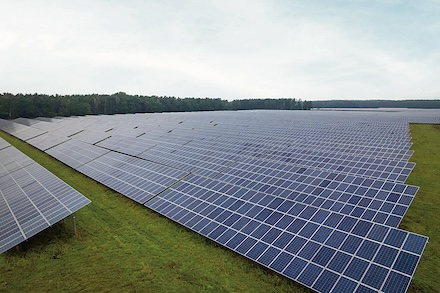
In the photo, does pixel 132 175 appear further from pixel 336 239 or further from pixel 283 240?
pixel 336 239

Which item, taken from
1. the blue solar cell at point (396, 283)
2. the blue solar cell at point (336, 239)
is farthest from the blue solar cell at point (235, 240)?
the blue solar cell at point (396, 283)

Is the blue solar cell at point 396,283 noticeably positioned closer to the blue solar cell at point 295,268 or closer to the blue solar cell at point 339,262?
the blue solar cell at point 339,262

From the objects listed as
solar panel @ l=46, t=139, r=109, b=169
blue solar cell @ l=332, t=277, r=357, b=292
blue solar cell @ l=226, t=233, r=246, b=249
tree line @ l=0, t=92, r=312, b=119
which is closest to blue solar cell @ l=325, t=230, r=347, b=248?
blue solar cell @ l=332, t=277, r=357, b=292

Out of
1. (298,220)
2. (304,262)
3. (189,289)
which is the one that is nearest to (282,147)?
(298,220)

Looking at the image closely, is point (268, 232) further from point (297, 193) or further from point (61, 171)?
point (61, 171)

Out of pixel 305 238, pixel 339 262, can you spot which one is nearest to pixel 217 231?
pixel 305 238
